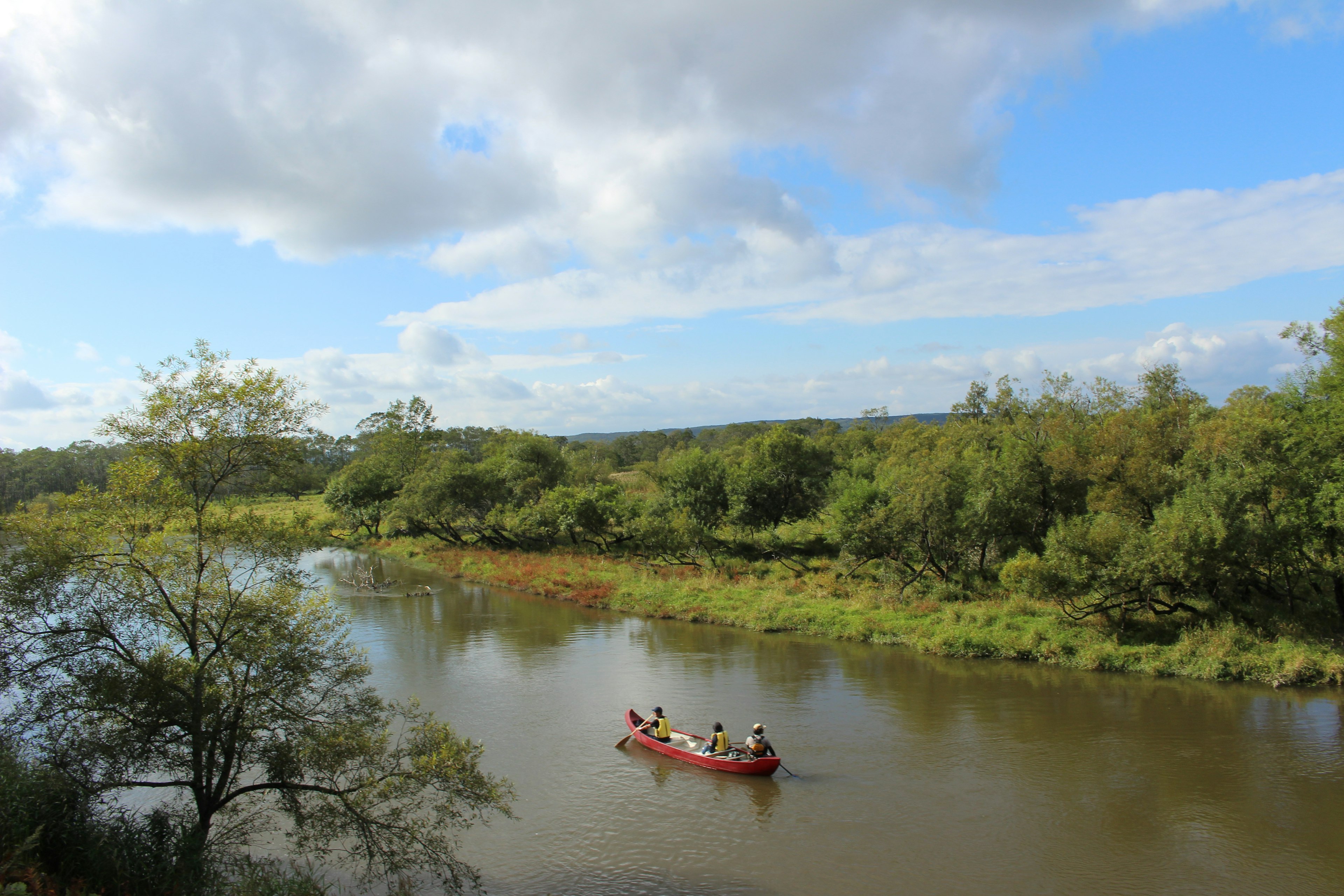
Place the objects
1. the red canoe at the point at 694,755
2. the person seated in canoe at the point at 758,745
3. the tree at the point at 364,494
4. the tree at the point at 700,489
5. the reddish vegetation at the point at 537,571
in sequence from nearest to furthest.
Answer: the red canoe at the point at 694,755 < the person seated in canoe at the point at 758,745 < the reddish vegetation at the point at 537,571 < the tree at the point at 700,489 < the tree at the point at 364,494

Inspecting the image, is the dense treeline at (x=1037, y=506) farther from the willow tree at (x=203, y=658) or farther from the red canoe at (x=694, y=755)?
the willow tree at (x=203, y=658)

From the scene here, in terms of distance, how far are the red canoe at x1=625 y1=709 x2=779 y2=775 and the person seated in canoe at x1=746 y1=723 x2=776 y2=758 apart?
133 millimetres

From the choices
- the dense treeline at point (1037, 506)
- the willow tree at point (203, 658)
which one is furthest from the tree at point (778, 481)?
the willow tree at point (203, 658)

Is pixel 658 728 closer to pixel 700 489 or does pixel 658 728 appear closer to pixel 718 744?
pixel 718 744

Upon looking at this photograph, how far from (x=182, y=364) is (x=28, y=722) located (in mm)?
6260

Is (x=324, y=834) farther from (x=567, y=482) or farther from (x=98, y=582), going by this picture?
(x=567, y=482)

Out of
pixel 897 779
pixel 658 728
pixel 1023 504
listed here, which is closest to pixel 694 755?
pixel 658 728

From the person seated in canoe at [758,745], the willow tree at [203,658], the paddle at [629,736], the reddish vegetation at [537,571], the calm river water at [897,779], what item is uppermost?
the willow tree at [203,658]

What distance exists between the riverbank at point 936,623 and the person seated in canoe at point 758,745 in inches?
536

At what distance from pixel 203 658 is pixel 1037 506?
109 feet

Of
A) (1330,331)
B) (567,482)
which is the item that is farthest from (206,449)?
(567,482)

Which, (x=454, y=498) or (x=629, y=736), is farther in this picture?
(x=454, y=498)

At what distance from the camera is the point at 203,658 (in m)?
13.4

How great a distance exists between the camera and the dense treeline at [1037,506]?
1037 inches
